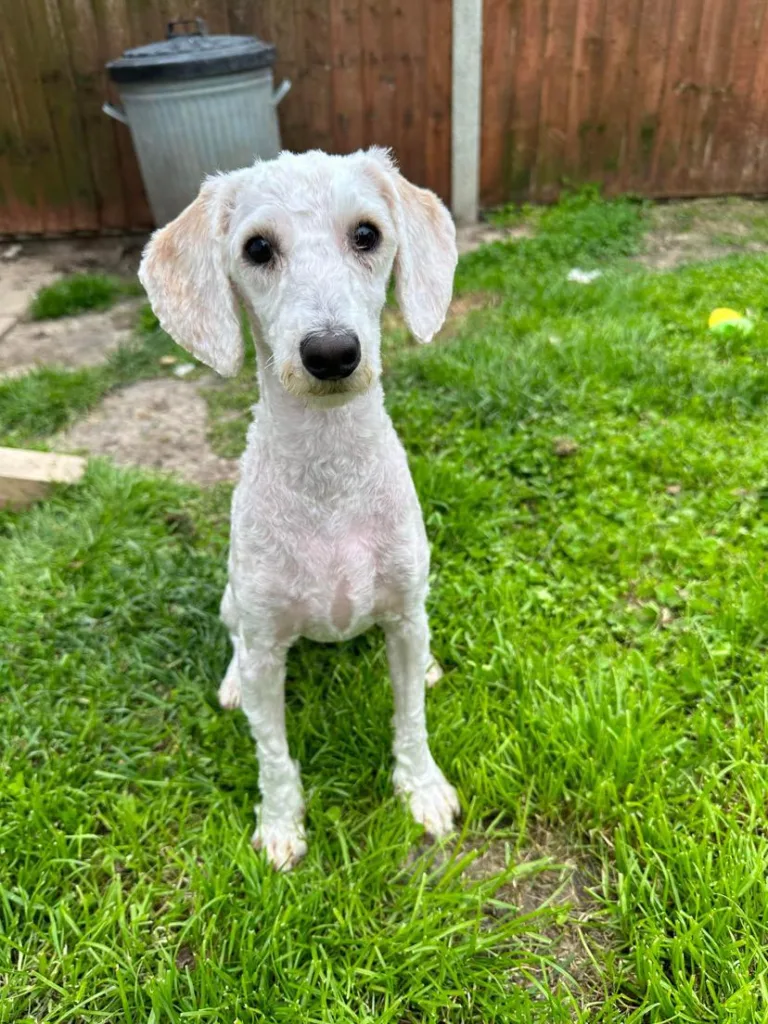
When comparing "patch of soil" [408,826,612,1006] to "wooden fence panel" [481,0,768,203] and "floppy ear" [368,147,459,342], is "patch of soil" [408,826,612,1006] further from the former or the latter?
"wooden fence panel" [481,0,768,203]

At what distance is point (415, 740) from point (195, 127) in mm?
5170

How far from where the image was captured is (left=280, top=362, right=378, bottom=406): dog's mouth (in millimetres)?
1608

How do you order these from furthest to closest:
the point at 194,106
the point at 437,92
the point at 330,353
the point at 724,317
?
the point at 437,92
the point at 194,106
the point at 724,317
the point at 330,353

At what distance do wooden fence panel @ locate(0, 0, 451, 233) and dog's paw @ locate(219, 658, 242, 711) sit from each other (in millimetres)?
5900

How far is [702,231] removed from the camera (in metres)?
7.00

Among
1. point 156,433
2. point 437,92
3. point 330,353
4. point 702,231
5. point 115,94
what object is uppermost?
point 330,353

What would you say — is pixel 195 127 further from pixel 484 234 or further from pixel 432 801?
pixel 432 801

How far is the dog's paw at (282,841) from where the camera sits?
215cm

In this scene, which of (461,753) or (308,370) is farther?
(461,753)

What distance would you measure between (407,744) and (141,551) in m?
1.62

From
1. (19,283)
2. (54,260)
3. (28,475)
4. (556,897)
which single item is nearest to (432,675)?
(556,897)

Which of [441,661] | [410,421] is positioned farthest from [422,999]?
[410,421]

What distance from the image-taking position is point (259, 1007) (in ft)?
5.77

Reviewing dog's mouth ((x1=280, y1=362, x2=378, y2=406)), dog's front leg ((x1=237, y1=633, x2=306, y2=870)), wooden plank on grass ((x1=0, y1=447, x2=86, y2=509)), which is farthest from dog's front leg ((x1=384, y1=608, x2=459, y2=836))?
wooden plank on grass ((x1=0, y1=447, x2=86, y2=509))
